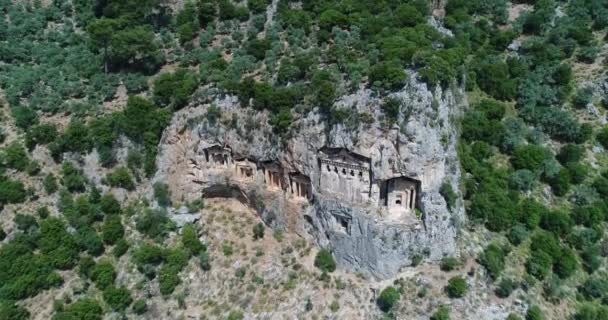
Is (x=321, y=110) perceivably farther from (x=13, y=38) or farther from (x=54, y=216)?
(x=13, y=38)

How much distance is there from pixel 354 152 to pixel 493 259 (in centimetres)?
1575

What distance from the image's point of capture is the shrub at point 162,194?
2119 inches

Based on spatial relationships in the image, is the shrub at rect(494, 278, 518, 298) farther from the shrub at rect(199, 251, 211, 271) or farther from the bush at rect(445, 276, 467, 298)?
the shrub at rect(199, 251, 211, 271)

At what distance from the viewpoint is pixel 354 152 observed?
4769 centimetres

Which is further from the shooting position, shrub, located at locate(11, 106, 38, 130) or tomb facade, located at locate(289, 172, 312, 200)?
shrub, located at locate(11, 106, 38, 130)

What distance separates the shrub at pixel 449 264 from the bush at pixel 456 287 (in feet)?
5.10

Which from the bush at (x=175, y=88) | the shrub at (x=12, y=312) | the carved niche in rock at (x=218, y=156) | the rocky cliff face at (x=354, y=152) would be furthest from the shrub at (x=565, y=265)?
the shrub at (x=12, y=312)

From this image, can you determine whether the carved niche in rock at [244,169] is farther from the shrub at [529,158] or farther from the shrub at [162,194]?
the shrub at [529,158]

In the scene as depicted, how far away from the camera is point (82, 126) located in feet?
180

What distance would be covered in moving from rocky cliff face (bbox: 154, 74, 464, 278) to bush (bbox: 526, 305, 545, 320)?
8320 mm

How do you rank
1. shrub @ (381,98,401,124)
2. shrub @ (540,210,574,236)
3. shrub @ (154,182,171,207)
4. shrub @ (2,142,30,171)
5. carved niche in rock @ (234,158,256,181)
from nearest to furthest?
shrub @ (381,98,401,124) → shrub @ (540,210,574,236) → shrub @ (2,142,30,171) → shrub @ (154,182,171,207) → carved niche in rock @ (234,158,256,181)

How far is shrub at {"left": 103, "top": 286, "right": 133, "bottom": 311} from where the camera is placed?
159 feet

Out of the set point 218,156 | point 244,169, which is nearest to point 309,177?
point 244,169

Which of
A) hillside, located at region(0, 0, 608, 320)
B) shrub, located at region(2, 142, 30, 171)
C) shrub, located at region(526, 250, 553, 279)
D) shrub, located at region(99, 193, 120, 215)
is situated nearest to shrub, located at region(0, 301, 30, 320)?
hillside, located at region(0, 0, 608, 320)
